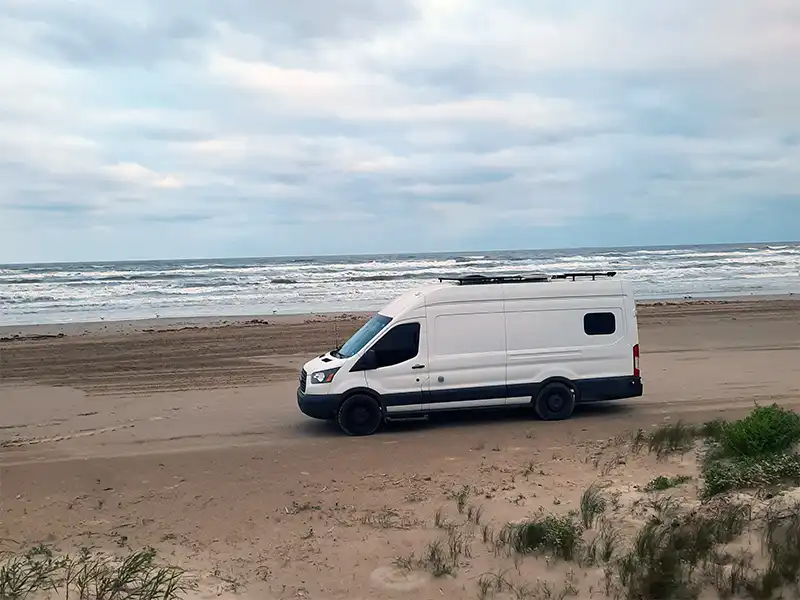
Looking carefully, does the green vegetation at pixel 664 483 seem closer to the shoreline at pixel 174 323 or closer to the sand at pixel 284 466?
the sand at pixel 284 466

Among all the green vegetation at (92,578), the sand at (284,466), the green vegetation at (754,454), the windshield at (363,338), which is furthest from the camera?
the windshield at (363,338)

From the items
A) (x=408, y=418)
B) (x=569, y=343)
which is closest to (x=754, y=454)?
(x=569, y=343)

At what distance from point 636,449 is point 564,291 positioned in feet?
11.2

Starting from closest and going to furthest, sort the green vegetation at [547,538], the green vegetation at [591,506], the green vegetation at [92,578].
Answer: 1. the green vegetation at [92,578]
2. the green vegetation at [547,538]
3. the green vegetation at [591,506]

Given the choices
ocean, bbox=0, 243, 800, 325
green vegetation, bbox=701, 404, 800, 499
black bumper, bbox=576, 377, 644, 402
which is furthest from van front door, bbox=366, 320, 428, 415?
ocean, bbox=0, 243, 800, 325

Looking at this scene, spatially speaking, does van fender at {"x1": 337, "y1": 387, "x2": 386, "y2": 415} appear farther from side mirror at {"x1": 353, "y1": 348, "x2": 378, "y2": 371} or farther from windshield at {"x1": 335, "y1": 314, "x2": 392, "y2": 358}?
windshield at {"x1": 335, "y1": 314, "x2": 392, "y2": 358}

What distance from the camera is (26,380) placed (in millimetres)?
17188

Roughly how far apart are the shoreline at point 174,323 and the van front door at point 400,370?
53.1 ft

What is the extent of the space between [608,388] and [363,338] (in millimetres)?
3990

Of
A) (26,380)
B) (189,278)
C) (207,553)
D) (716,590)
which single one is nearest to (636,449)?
(716,590)

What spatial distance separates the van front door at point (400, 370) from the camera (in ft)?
37.3

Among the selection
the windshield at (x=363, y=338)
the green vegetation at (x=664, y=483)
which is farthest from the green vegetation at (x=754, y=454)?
the windshield at (x=363, y=338)

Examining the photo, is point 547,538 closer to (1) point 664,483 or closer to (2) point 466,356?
(1) point 664,483

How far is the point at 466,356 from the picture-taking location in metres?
11.7
